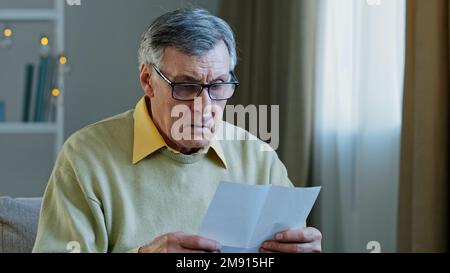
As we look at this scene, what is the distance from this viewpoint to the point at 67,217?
1.55 meters

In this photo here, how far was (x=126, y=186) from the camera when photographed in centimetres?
163

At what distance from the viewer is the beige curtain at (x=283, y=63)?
10.6 ft

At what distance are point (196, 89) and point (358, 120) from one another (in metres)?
1.44

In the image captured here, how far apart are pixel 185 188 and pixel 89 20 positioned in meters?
2.43

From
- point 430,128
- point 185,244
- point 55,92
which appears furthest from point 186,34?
point 55,92

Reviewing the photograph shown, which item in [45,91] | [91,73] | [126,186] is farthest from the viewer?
[91,73]

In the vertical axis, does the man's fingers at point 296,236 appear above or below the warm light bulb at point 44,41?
below

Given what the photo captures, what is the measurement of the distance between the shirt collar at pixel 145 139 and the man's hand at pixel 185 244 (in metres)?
0.28

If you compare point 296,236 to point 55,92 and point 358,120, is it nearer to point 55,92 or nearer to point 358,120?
point 358,120

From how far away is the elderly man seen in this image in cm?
158

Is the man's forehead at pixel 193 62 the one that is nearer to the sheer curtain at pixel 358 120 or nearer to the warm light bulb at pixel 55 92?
the sheer curtain at pixel 358 120

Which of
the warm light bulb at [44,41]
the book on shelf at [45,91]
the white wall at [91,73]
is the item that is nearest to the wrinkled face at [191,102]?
the book on shelf at [45,91]

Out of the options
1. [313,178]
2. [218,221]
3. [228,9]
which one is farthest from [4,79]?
[218,221]

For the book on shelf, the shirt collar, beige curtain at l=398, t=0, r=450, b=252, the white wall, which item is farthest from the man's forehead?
the white wall
